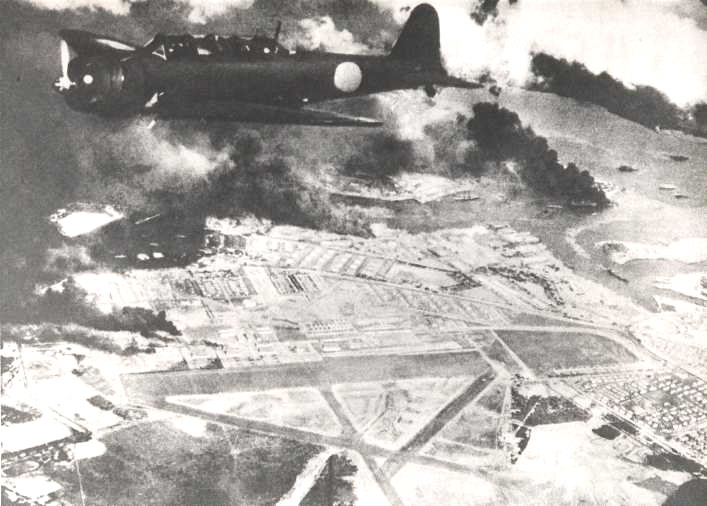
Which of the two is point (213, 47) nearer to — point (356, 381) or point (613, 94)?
point (356, 381)

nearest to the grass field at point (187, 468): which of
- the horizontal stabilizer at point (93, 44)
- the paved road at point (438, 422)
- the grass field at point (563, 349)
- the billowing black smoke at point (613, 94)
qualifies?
the paved road at point (438, 422)

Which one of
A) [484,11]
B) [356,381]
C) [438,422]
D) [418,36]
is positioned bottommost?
[438,422]

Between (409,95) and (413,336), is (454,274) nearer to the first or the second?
(413,336)

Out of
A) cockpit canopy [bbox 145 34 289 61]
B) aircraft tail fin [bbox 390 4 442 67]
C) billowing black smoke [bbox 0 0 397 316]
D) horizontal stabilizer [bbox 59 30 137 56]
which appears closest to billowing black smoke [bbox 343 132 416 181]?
billowing black smoke [bbox 0 0 397 316]

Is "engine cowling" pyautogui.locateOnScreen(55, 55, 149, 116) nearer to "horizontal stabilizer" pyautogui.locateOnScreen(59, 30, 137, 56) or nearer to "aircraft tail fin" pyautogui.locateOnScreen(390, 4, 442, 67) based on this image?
"horizontal stabilizer" pyautogui.locateOnScreen(59, 30, 137, 56)

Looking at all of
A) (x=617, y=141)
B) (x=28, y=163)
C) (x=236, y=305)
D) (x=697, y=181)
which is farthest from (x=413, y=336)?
(x=28, y=163)

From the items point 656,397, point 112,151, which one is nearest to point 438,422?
point 656,397
